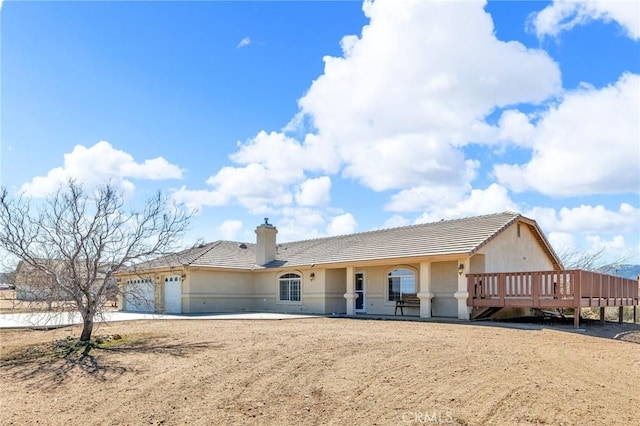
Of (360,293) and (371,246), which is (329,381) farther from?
(371,246)

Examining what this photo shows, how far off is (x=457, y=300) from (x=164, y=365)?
492 inches

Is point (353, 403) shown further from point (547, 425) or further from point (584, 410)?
point (584, 410)

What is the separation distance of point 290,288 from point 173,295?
5805mm

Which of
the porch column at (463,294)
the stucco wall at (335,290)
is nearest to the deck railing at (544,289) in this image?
the porch column at (463,294)

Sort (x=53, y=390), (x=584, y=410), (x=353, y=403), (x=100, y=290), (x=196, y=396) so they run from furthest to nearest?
(x=100, y=290) < (x=53, y=390) < (x=196, y=396) < (x=353, y=403) < (x=584, y=410)

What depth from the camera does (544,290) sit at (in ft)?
56.9

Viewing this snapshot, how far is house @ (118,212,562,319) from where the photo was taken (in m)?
20.6

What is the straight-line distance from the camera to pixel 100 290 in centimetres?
1320

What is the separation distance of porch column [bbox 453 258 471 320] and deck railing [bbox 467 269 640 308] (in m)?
0.14

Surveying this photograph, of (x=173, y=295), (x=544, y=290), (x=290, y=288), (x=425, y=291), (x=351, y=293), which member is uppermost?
(x=544, y=290)

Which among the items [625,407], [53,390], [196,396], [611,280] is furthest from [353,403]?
[611,280]

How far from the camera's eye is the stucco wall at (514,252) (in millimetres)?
20922

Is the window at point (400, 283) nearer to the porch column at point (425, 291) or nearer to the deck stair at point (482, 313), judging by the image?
the porch column at point (425, 291)

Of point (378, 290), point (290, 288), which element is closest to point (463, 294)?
point (378, 290)
